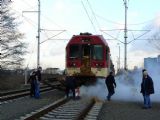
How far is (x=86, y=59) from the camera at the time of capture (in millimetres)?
30484

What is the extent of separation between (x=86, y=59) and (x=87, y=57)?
6.7 inches

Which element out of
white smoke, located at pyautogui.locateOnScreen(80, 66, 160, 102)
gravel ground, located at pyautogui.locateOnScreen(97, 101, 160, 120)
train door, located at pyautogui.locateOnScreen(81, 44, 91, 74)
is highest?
train door, located at pyautogui.locateOnScreen(81, 44, 91, 74)

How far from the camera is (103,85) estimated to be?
1224 inches

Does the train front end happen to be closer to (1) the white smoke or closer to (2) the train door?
Answer: (2) the train door

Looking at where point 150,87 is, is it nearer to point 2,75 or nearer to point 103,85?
point 103,85

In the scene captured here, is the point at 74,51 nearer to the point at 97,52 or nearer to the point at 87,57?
the point at 87,57

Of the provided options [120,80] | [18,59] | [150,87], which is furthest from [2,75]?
[150,87]

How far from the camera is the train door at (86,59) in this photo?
30508 mm

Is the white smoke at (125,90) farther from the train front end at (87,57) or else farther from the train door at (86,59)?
the train door at (86,59)

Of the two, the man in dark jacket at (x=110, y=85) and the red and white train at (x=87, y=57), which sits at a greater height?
the red and white train at (x=87, y=57)

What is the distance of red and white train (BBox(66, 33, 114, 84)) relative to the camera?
30391mm

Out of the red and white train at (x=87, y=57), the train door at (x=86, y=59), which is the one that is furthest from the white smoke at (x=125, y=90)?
the train door at (x=86, y=59)

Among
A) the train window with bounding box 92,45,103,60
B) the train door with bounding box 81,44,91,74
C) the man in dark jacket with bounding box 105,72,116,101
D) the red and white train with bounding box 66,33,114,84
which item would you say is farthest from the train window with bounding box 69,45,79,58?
the man in dark jacket with bounding box 105,72,116,101

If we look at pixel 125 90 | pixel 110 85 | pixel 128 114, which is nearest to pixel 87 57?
pixel 125 90
